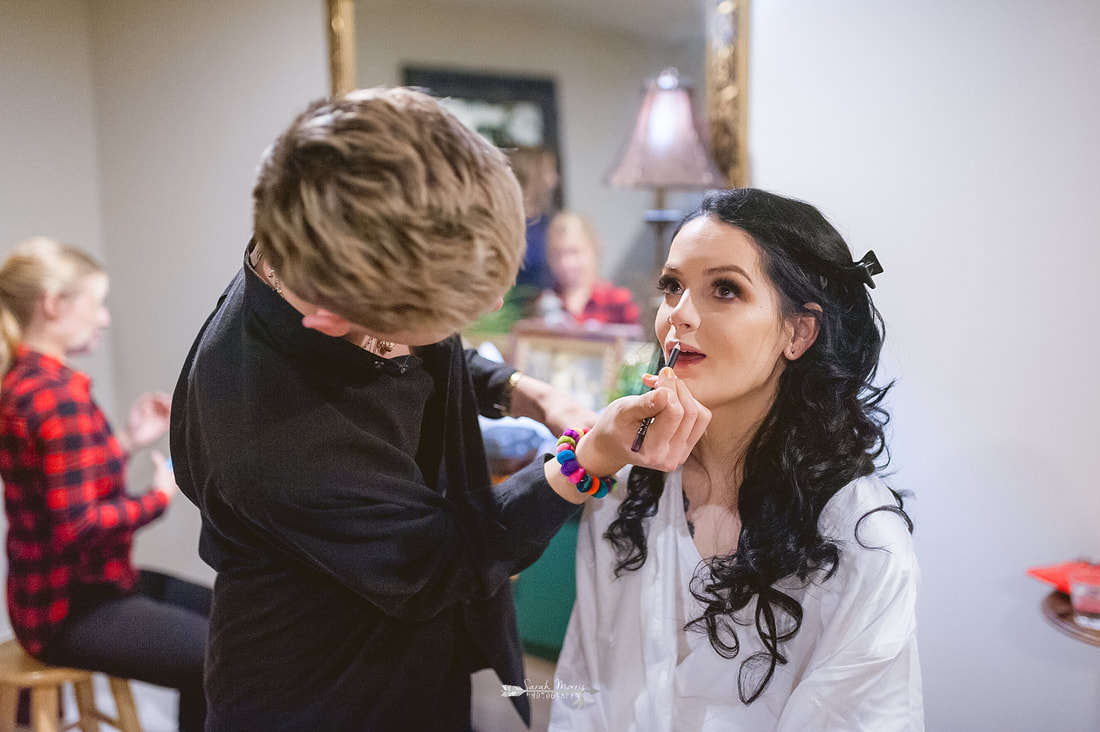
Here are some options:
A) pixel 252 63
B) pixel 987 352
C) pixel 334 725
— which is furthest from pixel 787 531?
pixel 252 63

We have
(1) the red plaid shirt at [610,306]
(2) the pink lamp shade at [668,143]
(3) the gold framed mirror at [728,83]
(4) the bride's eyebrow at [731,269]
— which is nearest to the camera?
(4) the bride's eyebrow at [731,269]

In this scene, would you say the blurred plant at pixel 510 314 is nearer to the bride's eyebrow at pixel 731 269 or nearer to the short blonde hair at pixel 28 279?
the short blonde hair at pixel 28 279

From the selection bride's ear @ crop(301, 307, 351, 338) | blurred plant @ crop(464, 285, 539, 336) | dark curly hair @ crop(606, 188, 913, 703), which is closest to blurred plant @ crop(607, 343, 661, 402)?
blurred plant @ crop(464, 285, 539, 336)

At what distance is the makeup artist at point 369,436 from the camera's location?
73 cm

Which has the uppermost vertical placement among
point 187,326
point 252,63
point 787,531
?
point 252,63

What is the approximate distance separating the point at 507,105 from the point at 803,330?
55.0 inches

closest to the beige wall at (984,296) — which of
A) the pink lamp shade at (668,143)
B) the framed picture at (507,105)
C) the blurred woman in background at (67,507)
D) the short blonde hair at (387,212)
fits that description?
the pink lamp shade at (668,143)

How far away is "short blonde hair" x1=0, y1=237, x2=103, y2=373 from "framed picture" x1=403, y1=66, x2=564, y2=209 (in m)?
0.96

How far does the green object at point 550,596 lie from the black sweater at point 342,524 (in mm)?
277

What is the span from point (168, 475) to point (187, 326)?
0.34 meters

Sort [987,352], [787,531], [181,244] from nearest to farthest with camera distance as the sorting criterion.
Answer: [787,531] → [987,352] → [181,244]

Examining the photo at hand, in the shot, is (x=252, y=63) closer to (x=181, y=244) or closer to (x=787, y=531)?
(x=181, y=244)

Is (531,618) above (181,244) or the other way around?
the other way around

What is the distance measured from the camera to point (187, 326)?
5.57ft
